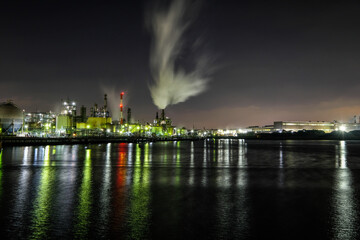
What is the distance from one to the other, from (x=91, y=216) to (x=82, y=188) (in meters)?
6.03

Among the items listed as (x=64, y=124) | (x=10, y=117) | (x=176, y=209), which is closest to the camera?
(x=176, y=209)

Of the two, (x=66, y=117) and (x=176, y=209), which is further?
(x=66, y=117)

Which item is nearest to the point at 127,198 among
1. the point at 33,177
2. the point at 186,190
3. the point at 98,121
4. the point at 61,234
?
the point at 186,190

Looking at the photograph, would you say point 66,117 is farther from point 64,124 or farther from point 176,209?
point 176,209

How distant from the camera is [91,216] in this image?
10680 millimetres

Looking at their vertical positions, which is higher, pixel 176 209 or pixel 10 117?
pixel 10 117

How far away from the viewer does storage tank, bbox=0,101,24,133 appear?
98.2 metres

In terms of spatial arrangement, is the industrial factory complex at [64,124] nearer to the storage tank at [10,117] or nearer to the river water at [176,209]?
the storage tank at [10,117]

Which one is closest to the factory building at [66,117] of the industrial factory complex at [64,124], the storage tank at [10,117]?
the industrial factory complex at [64,124]

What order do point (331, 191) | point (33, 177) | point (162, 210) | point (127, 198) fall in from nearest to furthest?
point (162, 210), point (127, 198), point (331, 191), point (33, 177)

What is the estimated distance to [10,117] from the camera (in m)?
99.4

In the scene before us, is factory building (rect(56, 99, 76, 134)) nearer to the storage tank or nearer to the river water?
the storage tank

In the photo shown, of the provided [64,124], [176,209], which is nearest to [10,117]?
[64,124]

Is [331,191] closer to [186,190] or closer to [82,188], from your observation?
[186,190]
